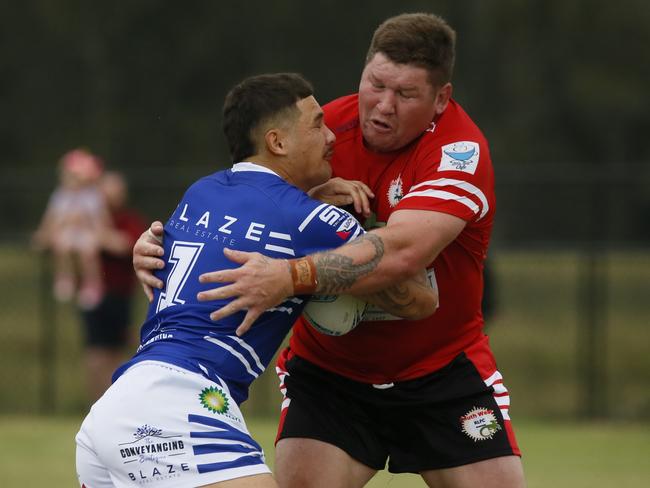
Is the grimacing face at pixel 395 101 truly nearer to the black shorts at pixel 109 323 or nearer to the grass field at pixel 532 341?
the black shorts at pixel 109 323

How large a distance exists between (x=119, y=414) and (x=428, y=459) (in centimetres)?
151

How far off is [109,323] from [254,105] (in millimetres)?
7524

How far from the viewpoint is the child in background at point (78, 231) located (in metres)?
11.8

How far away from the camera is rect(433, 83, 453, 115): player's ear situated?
4797mm

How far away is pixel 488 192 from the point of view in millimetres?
4703

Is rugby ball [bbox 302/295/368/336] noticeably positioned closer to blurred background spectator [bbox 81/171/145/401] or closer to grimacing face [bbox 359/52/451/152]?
grimacing face [bbox 359/52/451/152]

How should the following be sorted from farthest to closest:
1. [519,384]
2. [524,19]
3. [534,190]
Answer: [524,19]
[534,190]
[519,384]

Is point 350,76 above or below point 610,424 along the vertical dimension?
above

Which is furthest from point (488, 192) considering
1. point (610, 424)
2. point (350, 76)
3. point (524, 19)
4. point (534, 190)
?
point (524, 19)

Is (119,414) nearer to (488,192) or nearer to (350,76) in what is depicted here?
(488,192)

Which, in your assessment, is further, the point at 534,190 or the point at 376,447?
the point at 534,190

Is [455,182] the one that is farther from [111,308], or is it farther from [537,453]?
[111,308]

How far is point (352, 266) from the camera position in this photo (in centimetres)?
424

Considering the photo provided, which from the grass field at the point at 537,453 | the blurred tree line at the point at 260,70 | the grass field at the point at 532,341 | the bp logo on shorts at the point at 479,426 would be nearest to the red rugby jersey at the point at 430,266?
the bp logo on shorts at the point at 479,426
